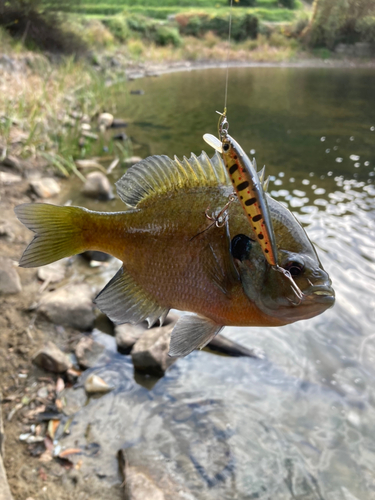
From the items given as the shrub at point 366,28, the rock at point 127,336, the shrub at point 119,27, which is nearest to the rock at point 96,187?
the rock at point 127,336

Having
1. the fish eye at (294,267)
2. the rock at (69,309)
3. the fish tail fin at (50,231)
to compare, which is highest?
the fish eye at (294,267)

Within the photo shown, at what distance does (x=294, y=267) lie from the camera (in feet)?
2.28

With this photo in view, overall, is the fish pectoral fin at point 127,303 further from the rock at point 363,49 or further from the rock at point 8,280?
the rock at point 363,49

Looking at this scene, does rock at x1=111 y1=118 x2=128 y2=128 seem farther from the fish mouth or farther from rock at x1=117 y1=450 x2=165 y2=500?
the fish mouth

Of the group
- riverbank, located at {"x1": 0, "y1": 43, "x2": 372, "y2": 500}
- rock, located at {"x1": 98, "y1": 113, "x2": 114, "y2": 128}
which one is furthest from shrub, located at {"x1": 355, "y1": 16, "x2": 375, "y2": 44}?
rock, located at {"x1": 98, "y1": 113, "x2": 114, "y2": 128}

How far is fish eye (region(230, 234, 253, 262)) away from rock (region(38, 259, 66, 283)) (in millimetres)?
3492

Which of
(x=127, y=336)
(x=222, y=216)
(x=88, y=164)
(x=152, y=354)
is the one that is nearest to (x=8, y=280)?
(x=127, y=336)

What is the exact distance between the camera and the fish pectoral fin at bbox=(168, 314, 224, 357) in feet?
2.62

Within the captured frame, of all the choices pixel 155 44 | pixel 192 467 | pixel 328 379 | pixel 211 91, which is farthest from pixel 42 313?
pixel 155 44

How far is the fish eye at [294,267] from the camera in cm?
69

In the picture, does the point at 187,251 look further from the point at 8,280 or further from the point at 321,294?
the point at 8,280

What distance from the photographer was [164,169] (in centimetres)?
83

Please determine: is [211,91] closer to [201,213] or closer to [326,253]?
[326,253]

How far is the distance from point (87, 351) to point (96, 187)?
3.15 metres
